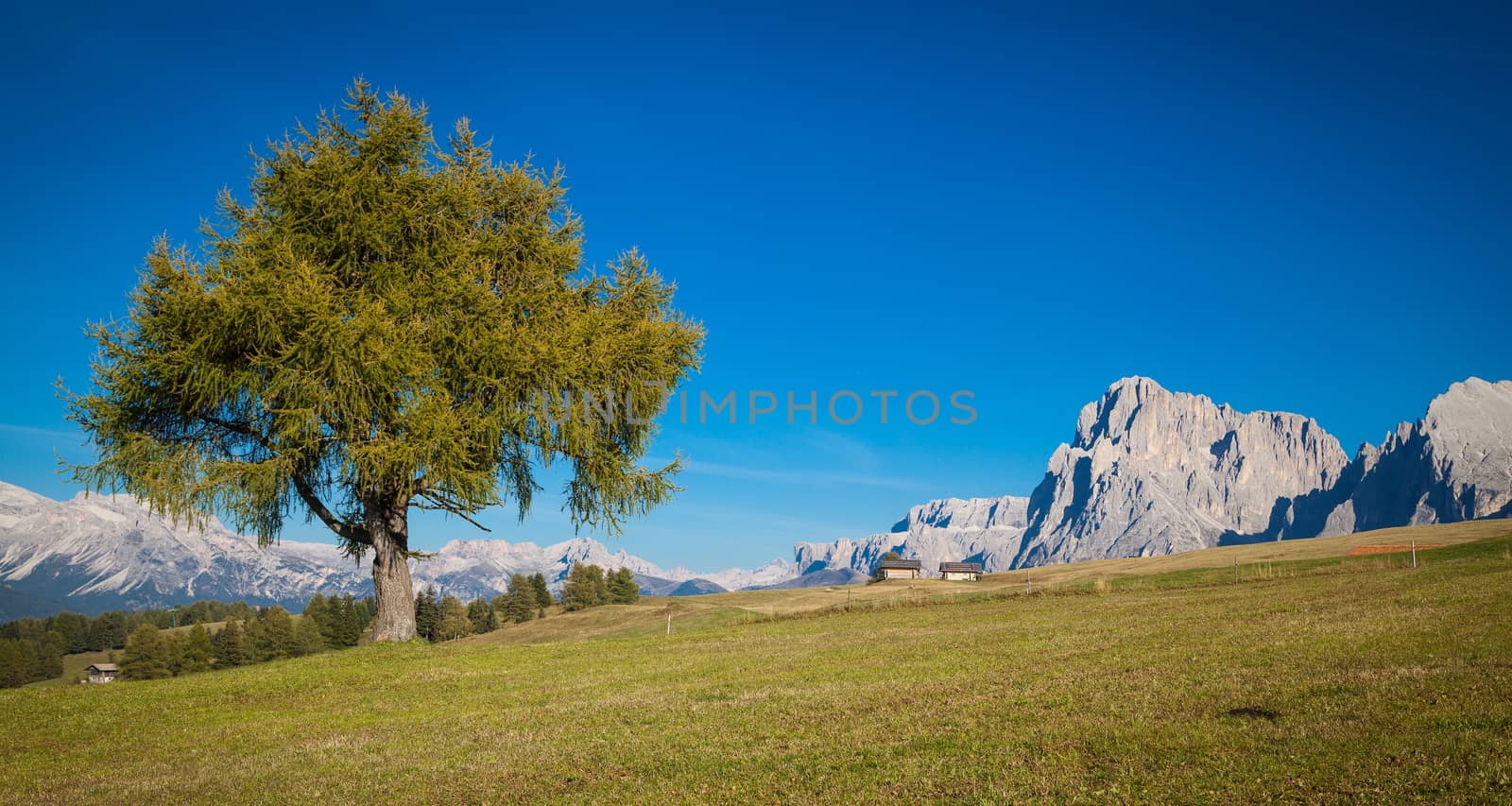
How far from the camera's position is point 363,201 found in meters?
25.8

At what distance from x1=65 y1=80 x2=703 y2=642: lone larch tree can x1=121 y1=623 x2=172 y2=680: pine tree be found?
12803 centimetres

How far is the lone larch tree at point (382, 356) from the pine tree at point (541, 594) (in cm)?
12906

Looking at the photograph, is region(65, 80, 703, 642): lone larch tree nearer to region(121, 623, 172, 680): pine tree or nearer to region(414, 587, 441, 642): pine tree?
region(414, 587, 441, 642): pine tree

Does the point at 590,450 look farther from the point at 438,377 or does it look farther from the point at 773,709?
the point at 773,709

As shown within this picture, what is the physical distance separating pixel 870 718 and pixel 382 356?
15935 mm

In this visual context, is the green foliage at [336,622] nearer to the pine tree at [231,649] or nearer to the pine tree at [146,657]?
the pine tree at [231,649]

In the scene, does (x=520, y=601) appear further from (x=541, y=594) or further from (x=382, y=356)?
(x=382, y=356)

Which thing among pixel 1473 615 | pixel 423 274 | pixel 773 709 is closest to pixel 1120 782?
pixel 773 709

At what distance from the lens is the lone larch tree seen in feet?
76.1

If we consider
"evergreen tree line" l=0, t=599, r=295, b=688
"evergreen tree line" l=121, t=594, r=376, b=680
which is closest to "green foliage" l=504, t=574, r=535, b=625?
"evergreen tree line" l=121, t=594, r=376, b=680

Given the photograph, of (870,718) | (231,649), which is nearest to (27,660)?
(231,649)

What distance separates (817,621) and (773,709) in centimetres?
2017

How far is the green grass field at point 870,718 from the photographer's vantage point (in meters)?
9.27

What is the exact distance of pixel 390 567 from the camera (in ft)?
88.3
